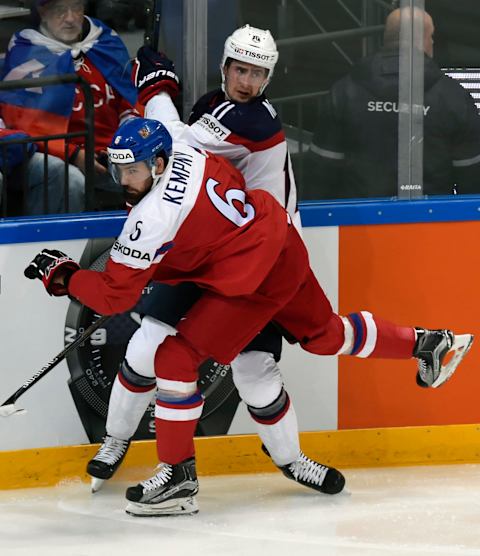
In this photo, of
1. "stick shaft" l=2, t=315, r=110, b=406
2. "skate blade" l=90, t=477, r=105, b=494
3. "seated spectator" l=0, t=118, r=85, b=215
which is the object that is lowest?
"skate blade" l=90, t=477, r=105, b=494

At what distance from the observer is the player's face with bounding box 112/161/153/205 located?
152 inches

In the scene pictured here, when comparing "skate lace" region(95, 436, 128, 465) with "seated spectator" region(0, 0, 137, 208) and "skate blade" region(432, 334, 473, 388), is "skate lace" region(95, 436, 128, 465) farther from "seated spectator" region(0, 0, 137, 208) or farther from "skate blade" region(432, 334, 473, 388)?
"skate blade" region(432, 334, 473, 388)

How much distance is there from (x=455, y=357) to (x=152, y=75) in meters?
1.16

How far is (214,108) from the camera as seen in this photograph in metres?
4.21

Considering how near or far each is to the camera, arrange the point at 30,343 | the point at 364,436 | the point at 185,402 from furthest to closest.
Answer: the point at 364,436 < the point at 30,343 < the point at 185,402

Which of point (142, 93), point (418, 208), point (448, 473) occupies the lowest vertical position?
point (448, 473)

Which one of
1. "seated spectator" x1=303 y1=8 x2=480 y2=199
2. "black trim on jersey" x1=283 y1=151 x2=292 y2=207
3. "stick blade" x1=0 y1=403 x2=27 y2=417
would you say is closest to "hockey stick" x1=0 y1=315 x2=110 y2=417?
"stick blade" x1=0 y1=403 x2=27 y2=417

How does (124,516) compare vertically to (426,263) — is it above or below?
below

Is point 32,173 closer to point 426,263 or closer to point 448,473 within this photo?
point 426,263

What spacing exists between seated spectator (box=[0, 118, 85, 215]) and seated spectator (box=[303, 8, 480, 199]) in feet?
2.27

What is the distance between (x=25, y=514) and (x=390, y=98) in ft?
5.32

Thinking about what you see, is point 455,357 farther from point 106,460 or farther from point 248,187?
point 106,460

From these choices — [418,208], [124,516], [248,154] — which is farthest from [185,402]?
[418,208]

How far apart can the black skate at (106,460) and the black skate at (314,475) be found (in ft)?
1.45
